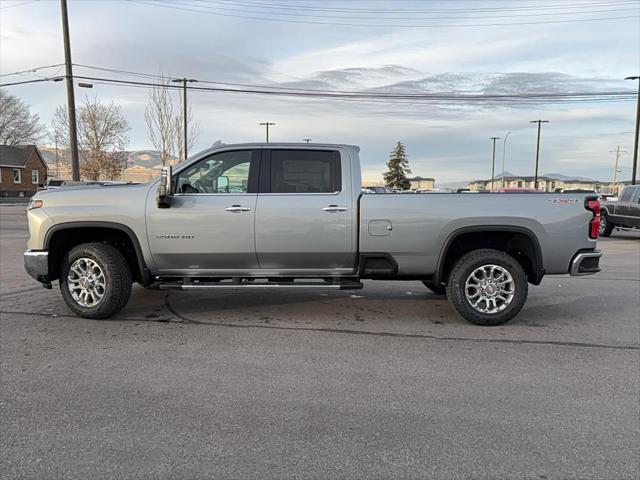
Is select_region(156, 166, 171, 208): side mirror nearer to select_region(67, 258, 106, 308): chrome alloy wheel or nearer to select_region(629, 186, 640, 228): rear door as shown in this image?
select_region(67, 258, 106, 308): chrome alloy wheel

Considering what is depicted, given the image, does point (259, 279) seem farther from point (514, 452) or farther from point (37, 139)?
point (37, 139)

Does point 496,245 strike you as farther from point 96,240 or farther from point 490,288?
point 96,240

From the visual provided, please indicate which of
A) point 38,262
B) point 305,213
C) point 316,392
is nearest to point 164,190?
point 305,213

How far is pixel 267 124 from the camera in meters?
54.7

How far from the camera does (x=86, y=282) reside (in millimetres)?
5922

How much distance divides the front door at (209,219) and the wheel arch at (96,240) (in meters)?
0.21

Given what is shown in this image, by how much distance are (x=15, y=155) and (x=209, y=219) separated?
65202mm

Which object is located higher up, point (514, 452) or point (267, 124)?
point (267, 124)

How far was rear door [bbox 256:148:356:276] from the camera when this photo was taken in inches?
226

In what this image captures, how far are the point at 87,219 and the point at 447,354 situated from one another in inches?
165

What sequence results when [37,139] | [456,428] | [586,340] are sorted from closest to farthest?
[456,428]
[586,340]
[37,139]

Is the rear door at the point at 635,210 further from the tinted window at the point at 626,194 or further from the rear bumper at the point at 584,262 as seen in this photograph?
the rear bumper at the point at 584,262

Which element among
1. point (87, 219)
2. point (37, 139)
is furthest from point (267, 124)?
point (87, 219)

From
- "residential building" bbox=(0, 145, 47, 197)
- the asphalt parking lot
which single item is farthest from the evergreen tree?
the asphalt parking lot
